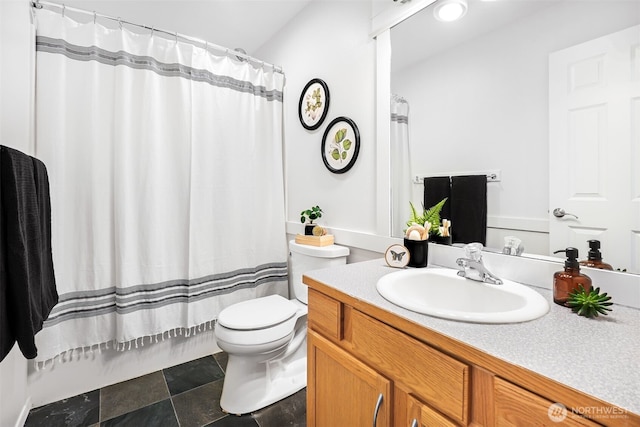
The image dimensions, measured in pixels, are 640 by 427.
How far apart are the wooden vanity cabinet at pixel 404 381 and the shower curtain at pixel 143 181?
1.09 metres

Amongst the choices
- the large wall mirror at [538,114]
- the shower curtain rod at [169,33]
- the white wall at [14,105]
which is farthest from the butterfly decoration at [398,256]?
the shower curtain rod at [169,33]

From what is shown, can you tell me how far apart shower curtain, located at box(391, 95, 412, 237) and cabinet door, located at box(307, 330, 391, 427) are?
2.29ft

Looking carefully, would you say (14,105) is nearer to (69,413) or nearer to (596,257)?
(69,413)

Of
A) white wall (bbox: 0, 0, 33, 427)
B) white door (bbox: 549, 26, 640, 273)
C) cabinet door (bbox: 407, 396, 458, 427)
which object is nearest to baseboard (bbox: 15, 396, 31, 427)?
white wall (bbox: 0, 0, 33, 427)

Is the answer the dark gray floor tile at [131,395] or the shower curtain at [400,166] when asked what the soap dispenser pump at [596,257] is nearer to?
the shower curtain at [400,166]

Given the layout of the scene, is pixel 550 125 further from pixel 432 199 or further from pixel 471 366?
pixel 471 366

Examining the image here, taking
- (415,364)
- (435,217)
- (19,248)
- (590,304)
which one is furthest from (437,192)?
(19,248)

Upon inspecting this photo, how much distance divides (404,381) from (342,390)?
27 centimetres

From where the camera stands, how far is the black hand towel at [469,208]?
1.16m

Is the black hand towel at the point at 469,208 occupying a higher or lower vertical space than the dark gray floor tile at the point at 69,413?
higher

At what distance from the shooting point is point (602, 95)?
0.86 metres

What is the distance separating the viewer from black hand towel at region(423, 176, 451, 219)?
1276 mm

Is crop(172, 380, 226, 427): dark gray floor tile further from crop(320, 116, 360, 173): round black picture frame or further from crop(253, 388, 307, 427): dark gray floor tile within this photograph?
crop(320, 116, 360, 173): round black picture frame

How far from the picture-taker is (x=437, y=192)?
4.30 ft
